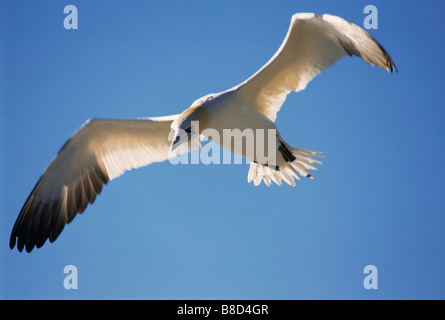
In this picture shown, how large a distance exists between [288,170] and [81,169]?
8.85ft

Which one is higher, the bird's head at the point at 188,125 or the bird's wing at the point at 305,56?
the bird's wing at the point at 305,56

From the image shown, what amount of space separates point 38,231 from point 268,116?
3.28 metres

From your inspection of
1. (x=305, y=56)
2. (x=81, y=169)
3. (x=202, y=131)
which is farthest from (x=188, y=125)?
(x=81, y=169)

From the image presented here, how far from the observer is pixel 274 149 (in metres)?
6.38

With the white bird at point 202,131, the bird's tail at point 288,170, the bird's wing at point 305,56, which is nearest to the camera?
the bird's wing at point 305,56

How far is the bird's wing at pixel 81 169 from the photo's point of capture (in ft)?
22.5

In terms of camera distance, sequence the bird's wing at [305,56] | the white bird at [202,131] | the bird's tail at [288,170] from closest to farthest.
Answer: the bird's wing at [305,56], the white bird at [202,131], the bird's tail at [288,170]

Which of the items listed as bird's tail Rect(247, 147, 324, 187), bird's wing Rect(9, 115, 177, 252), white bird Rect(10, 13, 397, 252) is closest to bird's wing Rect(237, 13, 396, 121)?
→ white bird Rect(10, 13, 397, 252)

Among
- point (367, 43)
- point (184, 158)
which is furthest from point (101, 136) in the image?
point (367, 43)

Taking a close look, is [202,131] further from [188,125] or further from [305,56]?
[305,56]

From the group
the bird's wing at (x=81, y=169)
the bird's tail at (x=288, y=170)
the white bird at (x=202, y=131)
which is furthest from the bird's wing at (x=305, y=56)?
the bird's wing at (x=81, y=169)

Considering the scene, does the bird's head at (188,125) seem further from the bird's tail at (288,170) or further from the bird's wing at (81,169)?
the bird's tail at (288,170)

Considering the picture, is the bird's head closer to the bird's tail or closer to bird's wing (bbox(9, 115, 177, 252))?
bird's wing (bbox(9, 115, 177, 252))
